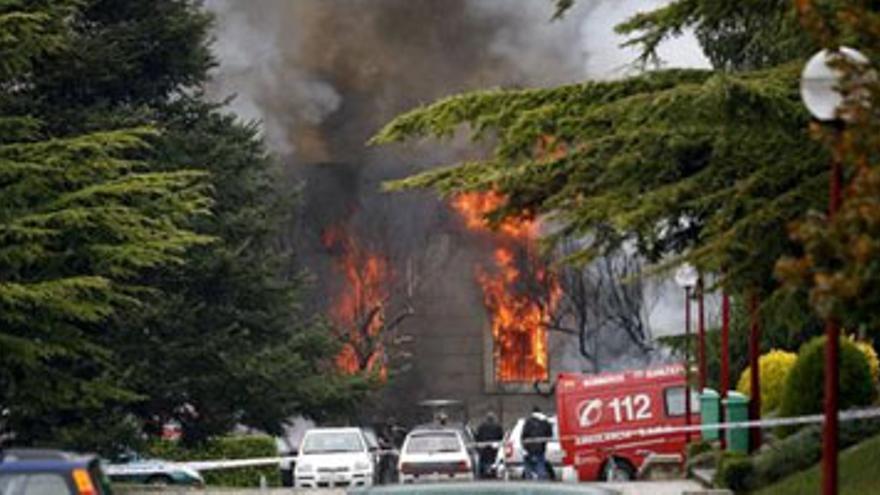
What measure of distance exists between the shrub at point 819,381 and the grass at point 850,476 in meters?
2.74

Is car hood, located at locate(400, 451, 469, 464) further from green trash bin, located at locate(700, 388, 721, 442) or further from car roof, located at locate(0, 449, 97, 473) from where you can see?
car roof, located at locate(0, 449, 97, 473)

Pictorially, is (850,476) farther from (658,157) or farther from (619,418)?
(619,418)

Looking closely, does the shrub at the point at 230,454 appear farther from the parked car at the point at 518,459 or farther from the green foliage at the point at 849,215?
the green foliage at the point at 849,215

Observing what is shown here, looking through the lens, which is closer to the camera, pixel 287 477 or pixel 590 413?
pixel 590 413

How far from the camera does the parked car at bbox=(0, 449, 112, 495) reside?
15.5 m

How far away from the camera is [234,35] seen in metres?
79.4

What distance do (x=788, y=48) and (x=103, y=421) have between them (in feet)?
68.0

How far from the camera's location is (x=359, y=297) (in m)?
76.8

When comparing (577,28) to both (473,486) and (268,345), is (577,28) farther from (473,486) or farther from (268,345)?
(473,486)

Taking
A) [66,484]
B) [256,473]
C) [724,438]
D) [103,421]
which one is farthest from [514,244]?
[66,484]

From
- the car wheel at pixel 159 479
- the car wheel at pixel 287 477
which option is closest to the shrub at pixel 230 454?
the car wheel at pixel 287 477

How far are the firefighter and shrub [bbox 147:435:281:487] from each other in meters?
9.86

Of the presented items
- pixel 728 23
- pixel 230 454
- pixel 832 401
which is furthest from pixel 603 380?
pixel 832 401

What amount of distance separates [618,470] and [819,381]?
11.5 meters
